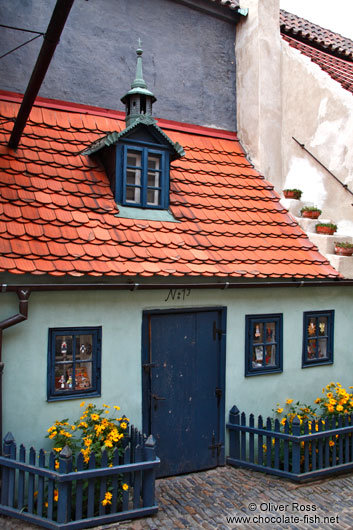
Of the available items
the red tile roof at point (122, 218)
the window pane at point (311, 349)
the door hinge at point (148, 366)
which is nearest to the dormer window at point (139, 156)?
the red tile roof at point (122, 218)

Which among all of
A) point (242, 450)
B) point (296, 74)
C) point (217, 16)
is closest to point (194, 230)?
point (242, 450)

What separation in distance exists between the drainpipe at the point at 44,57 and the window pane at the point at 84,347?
2.97m

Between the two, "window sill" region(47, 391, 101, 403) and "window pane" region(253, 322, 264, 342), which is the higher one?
"window pane" region(253, 322, 264, 342)

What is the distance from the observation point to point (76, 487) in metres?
5.00

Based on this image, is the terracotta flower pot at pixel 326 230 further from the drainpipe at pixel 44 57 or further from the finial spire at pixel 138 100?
the drainpipe at pixel 44 57

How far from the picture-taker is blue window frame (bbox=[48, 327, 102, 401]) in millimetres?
5750

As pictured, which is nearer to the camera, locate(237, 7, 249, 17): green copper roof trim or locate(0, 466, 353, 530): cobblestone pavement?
locate(0, 466, 353, 530): cobblestone pavement

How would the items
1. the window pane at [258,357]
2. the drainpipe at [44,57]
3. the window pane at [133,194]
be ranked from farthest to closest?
the window pane at [258,357], the window pane at [133,194], the drainpipe at [44,57]

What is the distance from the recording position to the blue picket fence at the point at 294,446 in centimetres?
640

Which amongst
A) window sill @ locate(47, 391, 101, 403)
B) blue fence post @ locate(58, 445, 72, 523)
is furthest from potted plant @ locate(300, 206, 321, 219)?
blue fence post @ locate(58, 445, 72, 523)

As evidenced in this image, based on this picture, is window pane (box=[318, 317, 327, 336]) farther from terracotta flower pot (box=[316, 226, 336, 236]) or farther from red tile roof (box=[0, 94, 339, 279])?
terracotta flower pot (box=[316, 226, 336, 236])

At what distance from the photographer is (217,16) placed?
9594 millimetres

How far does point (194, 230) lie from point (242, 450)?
11.2 feet

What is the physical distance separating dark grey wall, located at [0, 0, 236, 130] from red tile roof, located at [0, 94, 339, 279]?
377 mm
